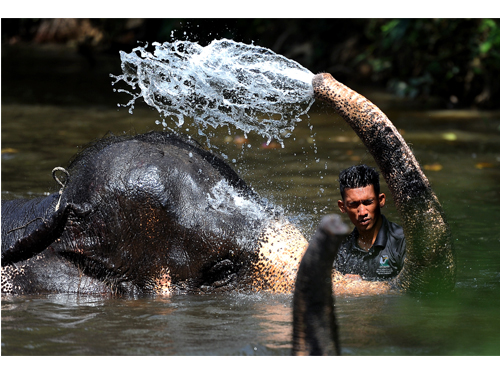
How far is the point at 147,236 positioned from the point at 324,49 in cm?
1119

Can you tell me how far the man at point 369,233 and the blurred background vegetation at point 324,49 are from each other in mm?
4504

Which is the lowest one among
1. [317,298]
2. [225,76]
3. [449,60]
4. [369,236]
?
[317,298]

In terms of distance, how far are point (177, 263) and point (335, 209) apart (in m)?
2.23

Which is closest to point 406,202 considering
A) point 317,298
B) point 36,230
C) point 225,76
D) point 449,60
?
point 317,298

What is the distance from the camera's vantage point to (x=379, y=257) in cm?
405

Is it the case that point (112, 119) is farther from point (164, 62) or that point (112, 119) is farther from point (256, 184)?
point (164, 62)

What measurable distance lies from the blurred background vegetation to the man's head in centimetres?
449

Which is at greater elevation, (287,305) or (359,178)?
(359,178)

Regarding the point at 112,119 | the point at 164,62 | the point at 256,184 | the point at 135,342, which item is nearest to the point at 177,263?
the point at 135,342

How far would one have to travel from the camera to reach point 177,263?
→ 143 inches

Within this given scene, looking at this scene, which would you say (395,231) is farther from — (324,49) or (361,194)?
(324,49)

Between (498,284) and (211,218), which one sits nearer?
(211,218)

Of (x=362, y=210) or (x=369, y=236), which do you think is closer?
(x=362, y=210)

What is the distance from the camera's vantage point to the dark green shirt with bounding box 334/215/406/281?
3.93 meters
